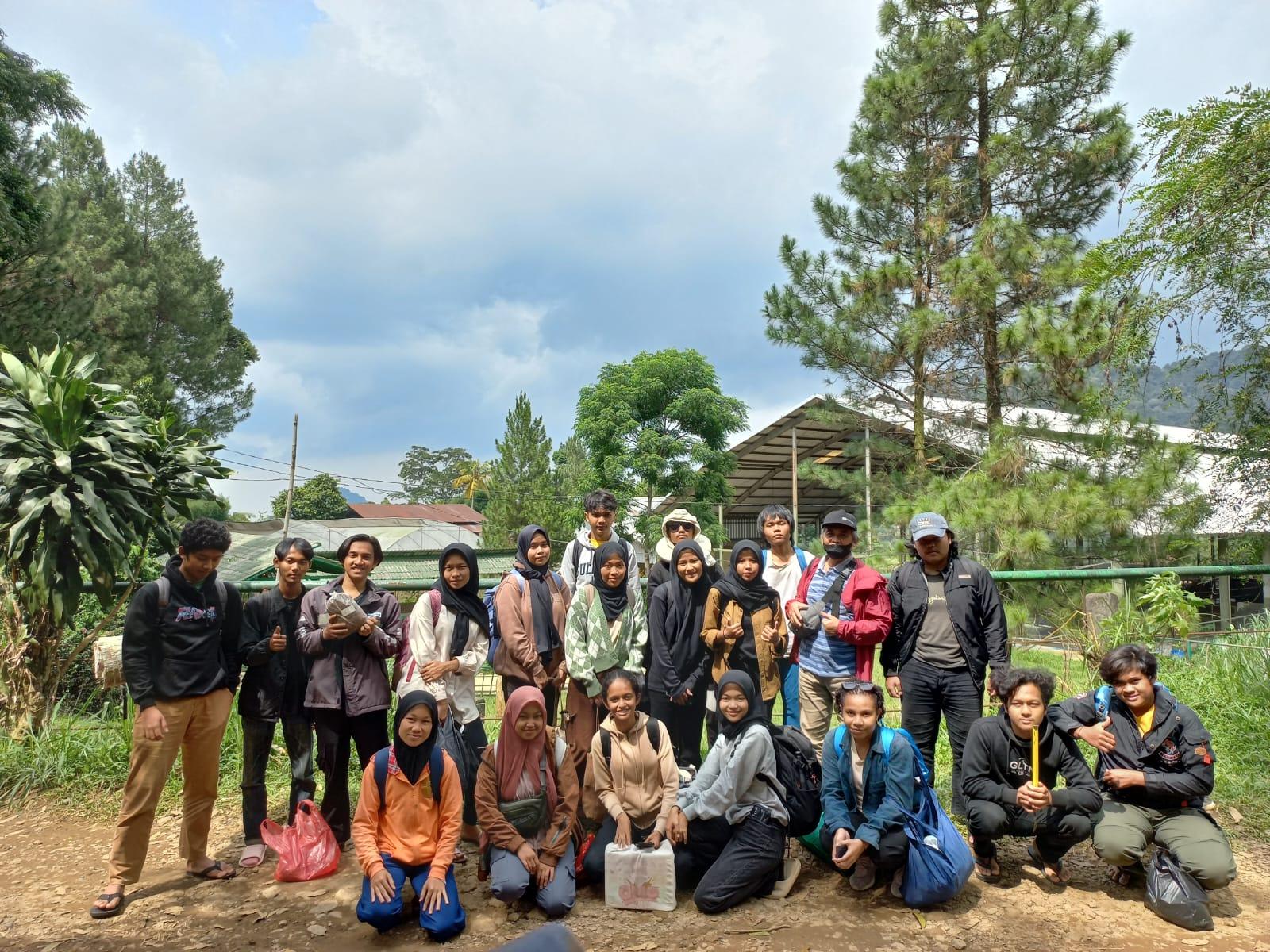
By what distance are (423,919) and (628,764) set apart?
38.9 inches

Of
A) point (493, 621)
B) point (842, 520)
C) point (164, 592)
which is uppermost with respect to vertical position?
point (842, 520)

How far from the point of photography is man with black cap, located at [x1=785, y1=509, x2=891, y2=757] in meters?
3.85

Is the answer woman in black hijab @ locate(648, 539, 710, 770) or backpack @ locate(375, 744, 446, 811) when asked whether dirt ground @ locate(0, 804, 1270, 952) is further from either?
woman in black hijab @ locate(648, 539, 710, 770)

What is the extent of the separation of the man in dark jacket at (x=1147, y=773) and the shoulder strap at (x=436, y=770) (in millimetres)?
2633

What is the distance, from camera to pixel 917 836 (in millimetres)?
3266

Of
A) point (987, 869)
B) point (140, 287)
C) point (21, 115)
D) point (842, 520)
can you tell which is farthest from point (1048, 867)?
point (140, 287)

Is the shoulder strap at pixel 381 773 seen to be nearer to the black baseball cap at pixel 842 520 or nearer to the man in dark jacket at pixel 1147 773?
the black baseball cap at pixel 842 520

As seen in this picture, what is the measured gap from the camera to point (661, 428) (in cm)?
2141

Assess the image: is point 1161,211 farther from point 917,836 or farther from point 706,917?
point 706,917

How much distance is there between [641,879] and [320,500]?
144 ft

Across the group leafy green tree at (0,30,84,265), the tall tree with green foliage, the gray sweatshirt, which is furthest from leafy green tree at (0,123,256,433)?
the gray sweatshirt

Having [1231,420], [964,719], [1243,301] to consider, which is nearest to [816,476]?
[1231,420]

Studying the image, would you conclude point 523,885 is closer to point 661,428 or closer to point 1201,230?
point 1201,230

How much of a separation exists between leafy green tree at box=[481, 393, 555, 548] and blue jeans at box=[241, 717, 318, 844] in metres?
27.3
